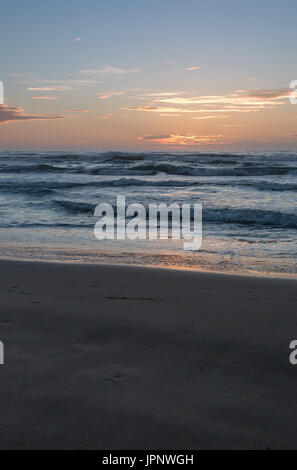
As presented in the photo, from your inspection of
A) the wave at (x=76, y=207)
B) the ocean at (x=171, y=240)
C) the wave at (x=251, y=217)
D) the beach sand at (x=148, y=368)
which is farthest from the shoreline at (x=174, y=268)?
the wave at (x=76, y=207)

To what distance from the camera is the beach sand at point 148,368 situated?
1.85m

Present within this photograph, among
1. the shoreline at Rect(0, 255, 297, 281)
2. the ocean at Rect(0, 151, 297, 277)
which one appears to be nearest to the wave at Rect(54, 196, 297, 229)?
the ocean at Rect(0, 151, 297, 277)

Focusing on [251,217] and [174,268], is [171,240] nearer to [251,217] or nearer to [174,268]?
[174,268]

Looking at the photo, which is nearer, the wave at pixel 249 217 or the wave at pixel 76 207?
the wave at pixel 249 217

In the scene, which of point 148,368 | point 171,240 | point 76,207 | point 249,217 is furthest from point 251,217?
point 148,368

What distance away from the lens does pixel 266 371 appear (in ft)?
7.84

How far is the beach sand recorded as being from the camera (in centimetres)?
185

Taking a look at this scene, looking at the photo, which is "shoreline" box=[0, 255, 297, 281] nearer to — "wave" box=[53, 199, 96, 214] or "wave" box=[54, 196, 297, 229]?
"wave" box=[54, 196, 297, 229]

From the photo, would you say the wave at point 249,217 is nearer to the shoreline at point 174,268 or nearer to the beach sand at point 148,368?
the shoreline at point 174,268

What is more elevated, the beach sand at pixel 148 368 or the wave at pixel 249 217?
the wave at pixel 249 217
